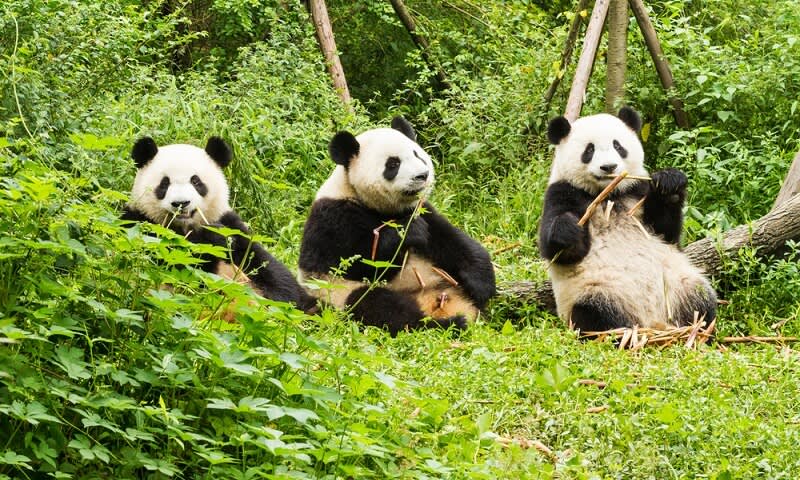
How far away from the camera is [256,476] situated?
11.8 feet

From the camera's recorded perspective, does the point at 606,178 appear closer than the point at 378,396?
No

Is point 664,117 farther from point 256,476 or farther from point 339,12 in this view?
point 256,476

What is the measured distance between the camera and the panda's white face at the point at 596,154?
6.59 m

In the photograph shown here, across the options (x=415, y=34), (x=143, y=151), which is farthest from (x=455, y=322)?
(x=415, y=34)

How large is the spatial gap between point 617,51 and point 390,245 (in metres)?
3.08

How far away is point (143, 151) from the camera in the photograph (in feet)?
21.2

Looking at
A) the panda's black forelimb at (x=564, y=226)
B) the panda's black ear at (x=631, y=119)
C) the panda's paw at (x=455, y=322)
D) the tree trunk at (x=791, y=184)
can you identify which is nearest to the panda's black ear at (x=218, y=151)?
the panda's paw at (x=455, y=322)

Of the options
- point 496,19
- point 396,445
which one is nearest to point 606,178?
point 396,445

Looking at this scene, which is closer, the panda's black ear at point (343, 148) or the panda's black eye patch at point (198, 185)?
the panda's black eye patch at point (198, 185)

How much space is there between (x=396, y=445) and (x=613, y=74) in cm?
535

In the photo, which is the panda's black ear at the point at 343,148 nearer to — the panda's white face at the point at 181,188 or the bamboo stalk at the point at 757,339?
the panda's white face at the point at 181,188

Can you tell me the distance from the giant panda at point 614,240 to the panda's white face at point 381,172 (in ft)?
2.69

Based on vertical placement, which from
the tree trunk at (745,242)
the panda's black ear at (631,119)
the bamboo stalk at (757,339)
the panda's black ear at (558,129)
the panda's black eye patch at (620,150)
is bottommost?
the bamboo stalk at (757,339)

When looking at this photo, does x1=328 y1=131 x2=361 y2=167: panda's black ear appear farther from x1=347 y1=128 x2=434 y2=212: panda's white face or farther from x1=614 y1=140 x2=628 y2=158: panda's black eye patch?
x1=614 y1=140 x2=628 y2=158: panda's black eye patch
